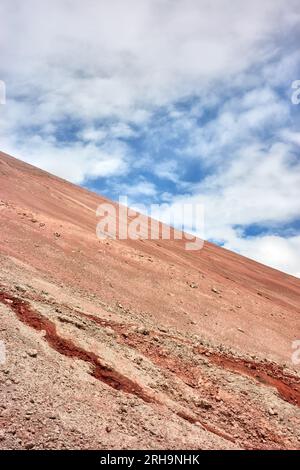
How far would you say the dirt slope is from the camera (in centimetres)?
831

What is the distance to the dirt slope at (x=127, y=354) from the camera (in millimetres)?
8312

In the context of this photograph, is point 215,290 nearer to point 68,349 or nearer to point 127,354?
point 127,354

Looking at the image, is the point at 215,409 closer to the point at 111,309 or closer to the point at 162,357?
the point at 162,357

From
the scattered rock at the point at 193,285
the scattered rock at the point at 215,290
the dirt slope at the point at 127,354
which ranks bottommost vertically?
the dirt slope at the point at 127,354

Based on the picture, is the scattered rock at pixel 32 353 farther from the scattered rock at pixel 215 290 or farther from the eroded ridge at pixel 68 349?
the scattered rock at pixel 215 290

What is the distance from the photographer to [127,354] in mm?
12172

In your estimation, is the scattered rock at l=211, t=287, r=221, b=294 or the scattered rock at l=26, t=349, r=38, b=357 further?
the scattered rock at l=211, t=287, r=221, b=294

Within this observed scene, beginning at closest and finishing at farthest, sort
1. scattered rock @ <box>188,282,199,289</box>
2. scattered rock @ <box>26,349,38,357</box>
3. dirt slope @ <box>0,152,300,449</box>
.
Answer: dirt slope @ <box>0,152,300,449</box> < scattered rock @ <box>26,349,38,357</box> < scattered rock @ <box>188,282,199,289</box>

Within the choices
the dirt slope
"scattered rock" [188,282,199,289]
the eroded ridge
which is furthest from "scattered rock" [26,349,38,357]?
"scattered rock" [188,282,199,289]

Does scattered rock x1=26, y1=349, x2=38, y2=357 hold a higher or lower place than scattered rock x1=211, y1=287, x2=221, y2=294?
lower

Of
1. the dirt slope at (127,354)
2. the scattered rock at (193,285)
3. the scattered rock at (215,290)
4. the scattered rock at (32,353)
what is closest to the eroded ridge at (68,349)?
the dirt slope at (127,354)

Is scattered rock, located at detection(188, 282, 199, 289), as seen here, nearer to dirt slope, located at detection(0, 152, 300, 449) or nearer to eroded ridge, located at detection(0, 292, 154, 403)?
dirt slope, located at detection(0, 152, 300, 449)

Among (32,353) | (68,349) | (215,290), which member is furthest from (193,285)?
(32,353)
